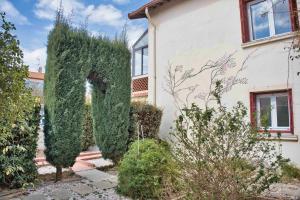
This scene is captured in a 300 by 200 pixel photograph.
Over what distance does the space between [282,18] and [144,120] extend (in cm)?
635

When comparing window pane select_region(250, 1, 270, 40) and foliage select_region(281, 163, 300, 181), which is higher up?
window pane select_region(250, 1, 270, 40)

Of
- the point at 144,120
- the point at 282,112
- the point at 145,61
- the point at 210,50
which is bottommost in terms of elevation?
the point at 144,120

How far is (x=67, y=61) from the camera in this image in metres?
7.64

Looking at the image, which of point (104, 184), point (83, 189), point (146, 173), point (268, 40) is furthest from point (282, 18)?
point (83, 189)

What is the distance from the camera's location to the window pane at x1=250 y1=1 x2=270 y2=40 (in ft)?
28.6

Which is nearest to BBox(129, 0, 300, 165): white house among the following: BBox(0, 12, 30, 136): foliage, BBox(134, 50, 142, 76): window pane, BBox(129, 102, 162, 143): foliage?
BBox(129, 102, 162, 143): foliage

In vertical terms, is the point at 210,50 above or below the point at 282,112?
above

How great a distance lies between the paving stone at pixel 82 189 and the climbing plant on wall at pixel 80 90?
3.01ft

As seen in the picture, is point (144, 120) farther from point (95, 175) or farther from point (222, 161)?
point (222, 161)

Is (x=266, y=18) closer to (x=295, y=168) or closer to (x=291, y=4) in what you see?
(x=291, y=4)

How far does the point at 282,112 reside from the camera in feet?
26.3

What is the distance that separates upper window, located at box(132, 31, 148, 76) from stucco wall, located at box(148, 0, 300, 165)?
6.45 ft

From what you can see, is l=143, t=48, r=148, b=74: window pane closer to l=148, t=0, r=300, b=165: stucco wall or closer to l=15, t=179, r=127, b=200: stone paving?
Result: l=148, t=0, r=300, b=165: stucco wall

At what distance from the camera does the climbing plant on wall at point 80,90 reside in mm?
7359
